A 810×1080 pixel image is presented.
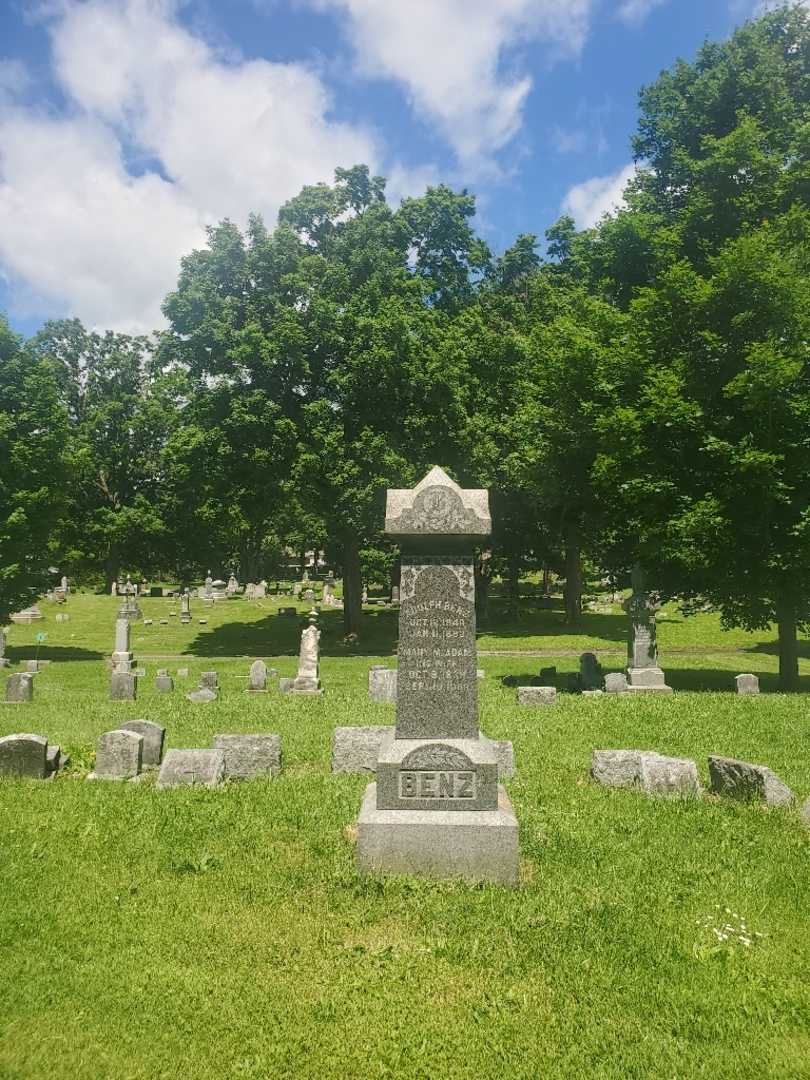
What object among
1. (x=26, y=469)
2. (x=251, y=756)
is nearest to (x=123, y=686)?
(x=251, y=756)

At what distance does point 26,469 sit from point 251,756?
20.9 metres

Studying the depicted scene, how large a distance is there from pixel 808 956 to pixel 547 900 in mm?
1758

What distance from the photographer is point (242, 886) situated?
580 cm

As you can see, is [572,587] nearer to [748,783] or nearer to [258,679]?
[258,679]

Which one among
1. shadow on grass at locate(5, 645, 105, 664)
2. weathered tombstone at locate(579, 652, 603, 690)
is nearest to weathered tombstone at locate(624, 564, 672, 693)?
weathered tombstone at locate(579, 652, 603, 690)

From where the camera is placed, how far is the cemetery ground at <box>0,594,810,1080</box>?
3883 millimetres

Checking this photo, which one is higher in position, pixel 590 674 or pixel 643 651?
pixel 643 651

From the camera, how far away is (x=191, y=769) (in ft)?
28.6

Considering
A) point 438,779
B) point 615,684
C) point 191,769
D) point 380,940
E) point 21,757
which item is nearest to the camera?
point 380,940

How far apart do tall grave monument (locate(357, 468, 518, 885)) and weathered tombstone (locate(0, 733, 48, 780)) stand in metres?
4.85

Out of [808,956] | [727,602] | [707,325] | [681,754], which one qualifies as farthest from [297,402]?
[808,956]

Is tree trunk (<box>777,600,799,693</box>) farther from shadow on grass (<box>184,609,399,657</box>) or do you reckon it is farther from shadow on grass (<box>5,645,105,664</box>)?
shadow on grass (<box>5,645,105,664</box>)

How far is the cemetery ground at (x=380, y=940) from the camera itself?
3.88 metres

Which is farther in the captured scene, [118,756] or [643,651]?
[643,651]
